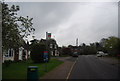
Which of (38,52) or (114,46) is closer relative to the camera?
(38,52)

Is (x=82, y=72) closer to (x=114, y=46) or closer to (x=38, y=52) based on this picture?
(x=38, y=52)

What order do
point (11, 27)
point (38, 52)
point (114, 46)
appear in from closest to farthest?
point (11, 27) < point (38, 52) < point (114, 46)

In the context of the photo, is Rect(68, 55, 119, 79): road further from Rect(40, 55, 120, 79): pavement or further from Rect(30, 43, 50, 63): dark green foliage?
Rect(30, 43, 50, 63): dark green foliage

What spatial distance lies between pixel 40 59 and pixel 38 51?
1.26m

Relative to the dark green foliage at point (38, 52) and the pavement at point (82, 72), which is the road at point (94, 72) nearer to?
the pavement at point (82, 72)

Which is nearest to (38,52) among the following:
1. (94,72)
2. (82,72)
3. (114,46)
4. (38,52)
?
(38,52)

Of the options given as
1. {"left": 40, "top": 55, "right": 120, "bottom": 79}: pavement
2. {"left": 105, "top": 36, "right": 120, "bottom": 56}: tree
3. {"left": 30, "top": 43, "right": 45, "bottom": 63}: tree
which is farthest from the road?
{"left": 105, "top": 36, "right": 120, "bottom": 56}: tree

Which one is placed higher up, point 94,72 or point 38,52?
point 38,52

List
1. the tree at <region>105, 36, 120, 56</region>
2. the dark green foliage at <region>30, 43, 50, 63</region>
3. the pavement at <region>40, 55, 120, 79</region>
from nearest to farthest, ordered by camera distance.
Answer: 1. the pavement at <region>40, 55, 120, 79</region>
2. the dark green foliage at <region>30, 43, 50, 63</region>
3. the tree at <region>105, 36, 120, 56</region>

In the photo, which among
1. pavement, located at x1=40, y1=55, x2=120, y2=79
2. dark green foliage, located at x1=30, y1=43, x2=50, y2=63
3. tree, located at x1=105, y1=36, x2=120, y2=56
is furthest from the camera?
tree, located at x1=105, y1=36, x2=120, y2=56

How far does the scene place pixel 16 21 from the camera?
50.3 feet

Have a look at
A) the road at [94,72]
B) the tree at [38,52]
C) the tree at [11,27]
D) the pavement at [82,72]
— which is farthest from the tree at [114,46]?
the tree at [11,27]

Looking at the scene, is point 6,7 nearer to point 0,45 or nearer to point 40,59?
point 0,45

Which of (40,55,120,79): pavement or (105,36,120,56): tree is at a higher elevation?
(105,36,120,56): tree
